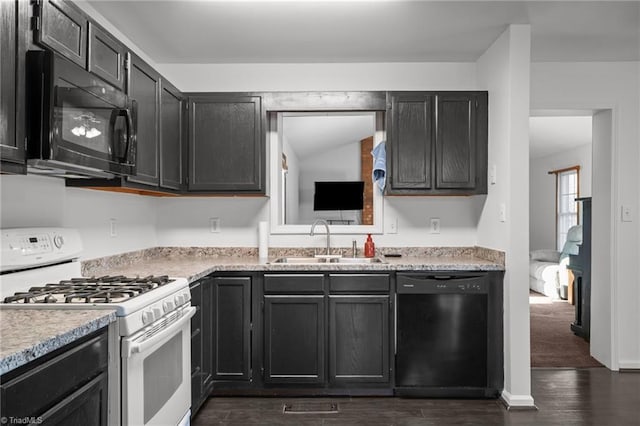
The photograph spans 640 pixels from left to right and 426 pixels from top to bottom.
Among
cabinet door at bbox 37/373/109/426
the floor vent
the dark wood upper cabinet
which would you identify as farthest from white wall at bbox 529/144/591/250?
cabinet door at bbox 37/373/109/426

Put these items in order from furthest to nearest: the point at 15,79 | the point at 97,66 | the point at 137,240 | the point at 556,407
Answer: the point at 137,240
the point at 556,407
the point at 97,66
the point at 15,79

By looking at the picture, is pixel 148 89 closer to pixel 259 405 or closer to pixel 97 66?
pixel 97 66

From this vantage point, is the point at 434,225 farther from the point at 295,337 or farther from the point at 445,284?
the point at 295,337

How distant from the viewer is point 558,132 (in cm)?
705

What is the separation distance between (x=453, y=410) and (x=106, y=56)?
111 inches

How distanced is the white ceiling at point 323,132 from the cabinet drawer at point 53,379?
9.30ft

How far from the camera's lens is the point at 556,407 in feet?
9.71

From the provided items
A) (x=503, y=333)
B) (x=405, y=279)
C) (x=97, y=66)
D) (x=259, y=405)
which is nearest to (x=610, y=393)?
(x=503, y=333)

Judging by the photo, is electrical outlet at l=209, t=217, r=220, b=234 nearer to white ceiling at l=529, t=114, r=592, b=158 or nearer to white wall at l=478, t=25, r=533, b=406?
white wall at l=478, t=25, r=533, b=406

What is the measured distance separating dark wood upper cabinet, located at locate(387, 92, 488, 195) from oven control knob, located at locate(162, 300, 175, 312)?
73.4 inches

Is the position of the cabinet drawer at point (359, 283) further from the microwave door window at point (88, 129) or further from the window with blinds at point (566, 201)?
the window with blinds at point (566, 201)

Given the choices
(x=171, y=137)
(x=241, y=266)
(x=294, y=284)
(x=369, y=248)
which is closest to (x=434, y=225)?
(x=369, y=248)

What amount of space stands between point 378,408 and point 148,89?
2.43 metres

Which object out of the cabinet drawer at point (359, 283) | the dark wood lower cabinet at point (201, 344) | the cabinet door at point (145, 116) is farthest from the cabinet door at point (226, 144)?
the cabinet drawer at point (359, 283)
